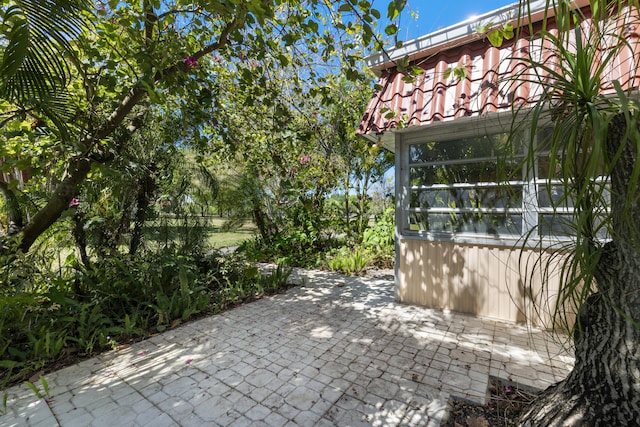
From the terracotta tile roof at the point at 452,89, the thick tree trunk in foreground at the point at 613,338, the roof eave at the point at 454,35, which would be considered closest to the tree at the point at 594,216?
the thick tree trunk in foreground at the point at 613,338

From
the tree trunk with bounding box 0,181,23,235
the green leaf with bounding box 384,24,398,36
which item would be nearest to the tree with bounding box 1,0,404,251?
the green leaf with bounding box 384,24,398,36

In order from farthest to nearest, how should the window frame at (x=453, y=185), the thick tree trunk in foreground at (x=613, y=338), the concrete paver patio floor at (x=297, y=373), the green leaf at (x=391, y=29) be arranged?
the window frame at (x=453, y=185) < the green leaf at (x=391, y=29) < the concrete paver patio floor at (x=297, y=373) < the thick tree trunk in foreground at (x=613, y=338)

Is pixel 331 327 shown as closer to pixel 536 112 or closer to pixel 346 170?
pixel 536 112

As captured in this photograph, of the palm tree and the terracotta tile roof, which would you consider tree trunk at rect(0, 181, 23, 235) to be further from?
the terracotta tile roof

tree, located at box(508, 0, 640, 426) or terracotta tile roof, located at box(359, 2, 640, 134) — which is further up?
terracotta tile roof, located at box(359, 2, 640, 134)

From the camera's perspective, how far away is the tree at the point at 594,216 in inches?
40.1

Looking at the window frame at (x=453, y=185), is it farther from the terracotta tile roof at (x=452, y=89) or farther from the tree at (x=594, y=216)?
the tree at (x=594, y=216)

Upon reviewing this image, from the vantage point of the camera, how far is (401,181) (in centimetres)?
411

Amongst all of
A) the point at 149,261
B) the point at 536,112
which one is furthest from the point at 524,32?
the point at 149,261

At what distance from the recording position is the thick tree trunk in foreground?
1.24m

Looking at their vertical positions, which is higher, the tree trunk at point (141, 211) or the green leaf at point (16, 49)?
the green leaf at point (16, 49)

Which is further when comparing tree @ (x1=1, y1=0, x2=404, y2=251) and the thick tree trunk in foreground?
tree @ (x1=1, y1=0, x2=404, y2=251)

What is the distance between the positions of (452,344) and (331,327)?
1.34 meters

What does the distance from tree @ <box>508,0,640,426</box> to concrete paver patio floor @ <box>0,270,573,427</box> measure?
89 centimetres
